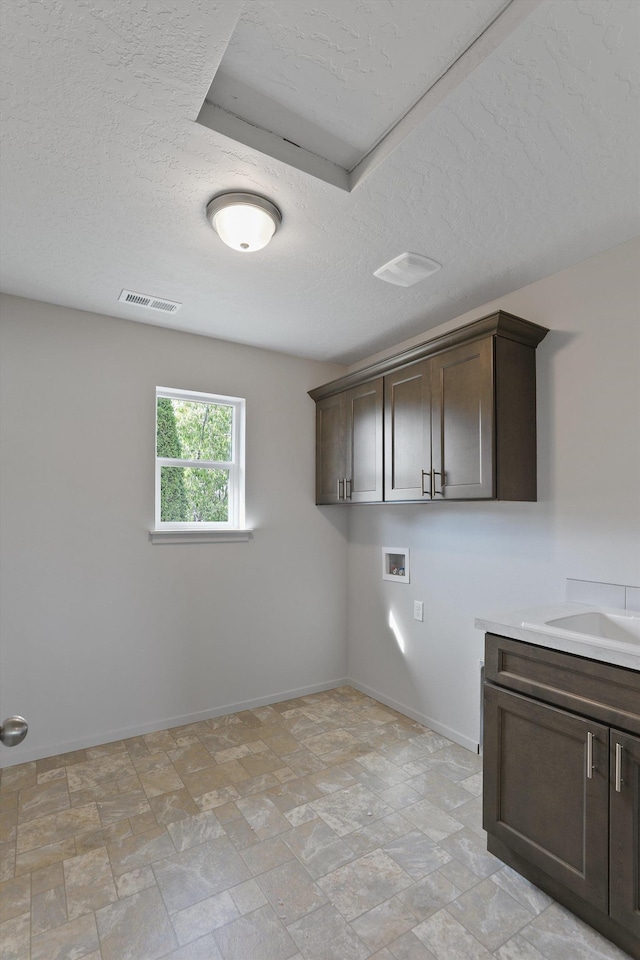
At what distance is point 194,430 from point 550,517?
2.25m

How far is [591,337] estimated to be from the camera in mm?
2326

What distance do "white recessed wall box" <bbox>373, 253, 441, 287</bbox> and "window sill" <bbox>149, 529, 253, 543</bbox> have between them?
6.14 feet

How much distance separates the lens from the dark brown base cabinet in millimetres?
1531

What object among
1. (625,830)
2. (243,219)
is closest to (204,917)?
(625,830)

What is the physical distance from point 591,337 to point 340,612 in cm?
259

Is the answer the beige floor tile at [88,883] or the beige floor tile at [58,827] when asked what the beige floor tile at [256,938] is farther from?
the beige floor tile at [58,827]

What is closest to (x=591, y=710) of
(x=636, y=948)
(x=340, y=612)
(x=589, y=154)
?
(x=636, y=948)

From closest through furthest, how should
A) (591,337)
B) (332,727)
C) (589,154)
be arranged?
1. (589,154)
2. (591,337)
3. (332,727)

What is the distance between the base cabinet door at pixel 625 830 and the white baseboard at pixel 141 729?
2.37 meters

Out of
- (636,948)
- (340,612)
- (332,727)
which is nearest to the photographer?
(636,948)

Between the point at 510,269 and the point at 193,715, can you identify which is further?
the point at 193,715

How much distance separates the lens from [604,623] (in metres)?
2.13

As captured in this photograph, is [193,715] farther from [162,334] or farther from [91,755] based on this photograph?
A: [162,334]

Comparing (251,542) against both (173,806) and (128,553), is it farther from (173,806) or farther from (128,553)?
(173,806)
